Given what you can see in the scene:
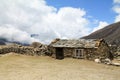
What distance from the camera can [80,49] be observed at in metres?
47.2

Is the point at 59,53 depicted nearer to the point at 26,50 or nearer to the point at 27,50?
the point at 27,50

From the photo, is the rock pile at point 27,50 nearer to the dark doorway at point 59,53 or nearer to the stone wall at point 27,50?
the stone wall at point 27,50

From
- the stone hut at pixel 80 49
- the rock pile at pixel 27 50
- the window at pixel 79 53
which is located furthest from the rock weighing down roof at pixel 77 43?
the rock pile at pixel 27 50

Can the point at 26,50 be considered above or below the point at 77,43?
below

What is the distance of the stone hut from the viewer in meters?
46.2

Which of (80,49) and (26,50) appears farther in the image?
(26,50)

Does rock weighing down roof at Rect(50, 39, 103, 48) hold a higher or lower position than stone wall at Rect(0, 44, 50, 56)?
higher

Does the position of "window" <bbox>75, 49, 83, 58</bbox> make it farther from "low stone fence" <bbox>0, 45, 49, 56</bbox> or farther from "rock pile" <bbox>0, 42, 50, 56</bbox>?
"low stone fence" <bbox>0, 45, 49, 56</bbox>

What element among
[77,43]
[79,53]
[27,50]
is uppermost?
[77,43]

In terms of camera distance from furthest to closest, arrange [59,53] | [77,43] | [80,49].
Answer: [59,53], [77,43], [80,49]

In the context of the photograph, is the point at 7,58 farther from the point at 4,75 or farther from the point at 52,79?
the point at 52,79

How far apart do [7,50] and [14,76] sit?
74.4 feet

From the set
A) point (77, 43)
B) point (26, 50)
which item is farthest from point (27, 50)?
point (77, 43)

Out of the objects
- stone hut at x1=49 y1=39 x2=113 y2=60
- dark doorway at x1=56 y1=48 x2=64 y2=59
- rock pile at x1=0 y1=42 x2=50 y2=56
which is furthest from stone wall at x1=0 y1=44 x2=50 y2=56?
dark doorway at x1=56 y1=48 x2=64 y2=59
